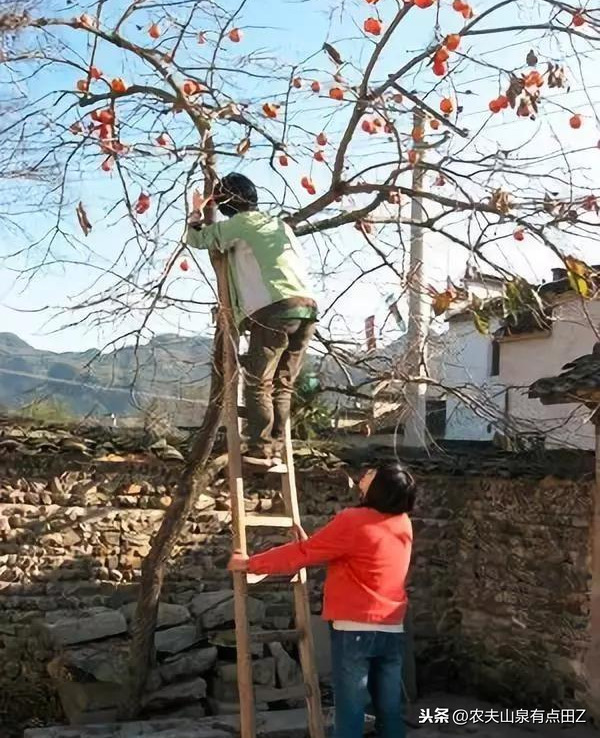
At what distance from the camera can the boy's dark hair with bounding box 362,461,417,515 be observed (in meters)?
4.20

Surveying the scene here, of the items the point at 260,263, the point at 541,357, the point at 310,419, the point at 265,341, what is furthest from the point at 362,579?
the point at 541,357

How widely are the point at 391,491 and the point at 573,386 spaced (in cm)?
265

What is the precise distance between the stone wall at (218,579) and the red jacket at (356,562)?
2.31 meters

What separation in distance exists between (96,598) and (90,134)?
3.64 meters

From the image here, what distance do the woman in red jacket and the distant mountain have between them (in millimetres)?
1611

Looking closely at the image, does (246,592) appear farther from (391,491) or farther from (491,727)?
(491,727)

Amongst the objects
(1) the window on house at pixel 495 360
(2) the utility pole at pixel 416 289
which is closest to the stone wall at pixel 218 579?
(2) the utility pole at pixel 416 289

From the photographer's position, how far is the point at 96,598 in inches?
286

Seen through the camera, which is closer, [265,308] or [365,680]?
[365,680]

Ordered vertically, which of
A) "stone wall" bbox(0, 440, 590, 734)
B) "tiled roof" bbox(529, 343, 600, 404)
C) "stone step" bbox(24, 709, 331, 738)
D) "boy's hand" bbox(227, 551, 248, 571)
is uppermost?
"tiled roof" bbox(529, 343, 600, 404)

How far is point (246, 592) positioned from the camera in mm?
4414

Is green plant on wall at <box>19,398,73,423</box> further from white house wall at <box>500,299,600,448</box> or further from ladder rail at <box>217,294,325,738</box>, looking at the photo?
white house wall at <box>500,299,600,448</box>

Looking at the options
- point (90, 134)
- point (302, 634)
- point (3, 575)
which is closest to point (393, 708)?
point (302, 634)

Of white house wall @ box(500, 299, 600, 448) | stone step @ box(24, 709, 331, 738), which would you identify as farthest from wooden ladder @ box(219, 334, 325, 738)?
white house wall @ box(500, 299, 600, 448)
